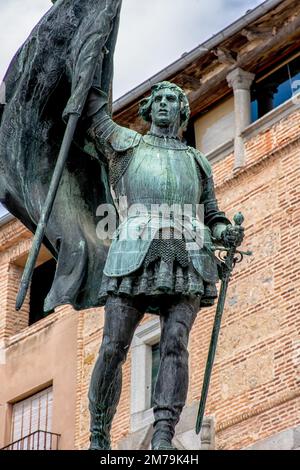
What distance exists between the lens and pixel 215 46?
29797mm

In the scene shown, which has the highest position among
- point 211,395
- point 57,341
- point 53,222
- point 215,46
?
point 215,46

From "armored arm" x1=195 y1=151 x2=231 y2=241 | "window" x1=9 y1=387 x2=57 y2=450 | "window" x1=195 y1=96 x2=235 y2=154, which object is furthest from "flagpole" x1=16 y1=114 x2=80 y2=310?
"window" x1=9 y1=387 x2=57 y2=450

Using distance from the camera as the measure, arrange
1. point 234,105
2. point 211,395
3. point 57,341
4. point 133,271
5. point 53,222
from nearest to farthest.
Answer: point 133,271 → point 53,222 → point 211,395 → point 234,105 → point 57,341

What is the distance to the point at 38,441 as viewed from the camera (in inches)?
1252

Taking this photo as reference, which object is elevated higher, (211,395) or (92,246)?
(211,395)

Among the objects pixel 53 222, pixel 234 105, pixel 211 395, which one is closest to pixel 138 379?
pixel 211 395

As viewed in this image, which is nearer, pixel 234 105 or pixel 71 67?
pixel 71 67

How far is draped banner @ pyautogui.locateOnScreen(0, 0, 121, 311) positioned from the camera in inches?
474

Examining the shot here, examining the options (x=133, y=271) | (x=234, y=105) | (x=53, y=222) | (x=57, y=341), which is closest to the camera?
(x=133, y=271)

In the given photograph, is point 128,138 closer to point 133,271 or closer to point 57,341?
point 133,271

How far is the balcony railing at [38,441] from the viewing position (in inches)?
1248

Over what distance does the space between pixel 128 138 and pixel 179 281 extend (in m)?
1.11

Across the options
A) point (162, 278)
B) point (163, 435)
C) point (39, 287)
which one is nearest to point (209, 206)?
point (162, 278)

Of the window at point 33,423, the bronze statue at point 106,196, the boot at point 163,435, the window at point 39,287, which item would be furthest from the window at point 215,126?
the boot at point 163,435
